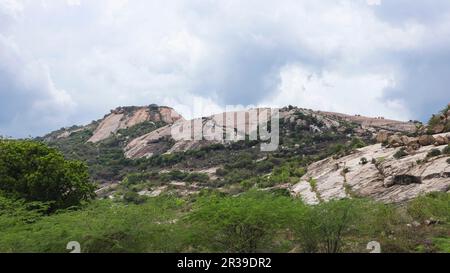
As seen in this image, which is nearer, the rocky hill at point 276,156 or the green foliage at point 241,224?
the green foliage at point 241,224

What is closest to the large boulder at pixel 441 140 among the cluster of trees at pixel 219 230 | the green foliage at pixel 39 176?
the cluster of trees at pixel 219 230

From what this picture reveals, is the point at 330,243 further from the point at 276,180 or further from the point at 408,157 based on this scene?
the point at 276,180

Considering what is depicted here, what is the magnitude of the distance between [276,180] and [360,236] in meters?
32.2

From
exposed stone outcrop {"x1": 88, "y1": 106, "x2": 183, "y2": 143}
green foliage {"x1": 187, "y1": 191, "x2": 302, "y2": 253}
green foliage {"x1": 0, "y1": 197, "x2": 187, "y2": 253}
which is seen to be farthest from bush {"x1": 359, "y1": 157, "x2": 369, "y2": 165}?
exposed stone outcrop {"x1": 88, "y1": 106, "x2": 183, "y2": 143}

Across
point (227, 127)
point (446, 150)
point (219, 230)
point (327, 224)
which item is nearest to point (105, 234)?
point (219, 230)

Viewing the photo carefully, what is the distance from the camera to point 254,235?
18234mm

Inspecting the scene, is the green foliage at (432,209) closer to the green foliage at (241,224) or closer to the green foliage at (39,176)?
the green foliage at (241,224)

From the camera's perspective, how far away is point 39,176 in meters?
31.2

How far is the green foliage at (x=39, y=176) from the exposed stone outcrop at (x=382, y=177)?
15.0 m

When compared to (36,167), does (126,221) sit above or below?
below

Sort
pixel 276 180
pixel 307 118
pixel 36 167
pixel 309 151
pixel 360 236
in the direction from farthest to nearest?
pixel 307 118
pixel 309 151
pixel 276 180
pixel 36 167
pixel 360 236

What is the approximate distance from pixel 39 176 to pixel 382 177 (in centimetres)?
2518

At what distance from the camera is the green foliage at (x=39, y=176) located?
31.1m
